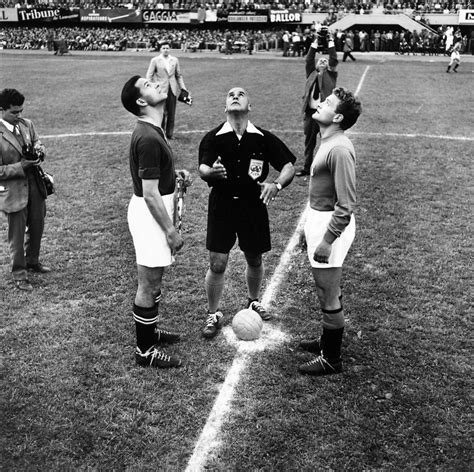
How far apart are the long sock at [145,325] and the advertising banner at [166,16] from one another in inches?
1753

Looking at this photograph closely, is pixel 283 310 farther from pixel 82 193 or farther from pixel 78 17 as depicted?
pixel 78 17

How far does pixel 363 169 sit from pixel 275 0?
39.4m

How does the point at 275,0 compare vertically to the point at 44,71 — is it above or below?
above

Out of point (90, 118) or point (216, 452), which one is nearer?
point (216, 452)

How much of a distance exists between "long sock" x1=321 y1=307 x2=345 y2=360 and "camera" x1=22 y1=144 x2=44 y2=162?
12.3 feet

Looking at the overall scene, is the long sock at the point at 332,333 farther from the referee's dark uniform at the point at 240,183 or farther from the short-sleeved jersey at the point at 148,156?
the short-sleeved jersey at the point at 148,156

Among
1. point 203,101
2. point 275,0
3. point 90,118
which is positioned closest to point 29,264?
point 90,118

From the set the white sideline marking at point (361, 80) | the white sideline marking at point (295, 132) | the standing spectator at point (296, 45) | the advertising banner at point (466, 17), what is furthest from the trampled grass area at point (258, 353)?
the advertising banner at point (466, 17)

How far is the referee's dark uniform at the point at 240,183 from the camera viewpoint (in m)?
5.16

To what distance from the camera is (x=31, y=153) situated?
6406mm

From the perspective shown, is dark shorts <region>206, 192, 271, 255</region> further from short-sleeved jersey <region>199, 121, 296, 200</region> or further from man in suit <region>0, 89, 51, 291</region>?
man in suit <region>0, 89, 51, 291</region>

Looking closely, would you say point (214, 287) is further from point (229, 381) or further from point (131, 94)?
point (131, 94)

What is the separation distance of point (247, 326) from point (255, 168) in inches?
59.1

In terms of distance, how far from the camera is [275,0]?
4603 cm
